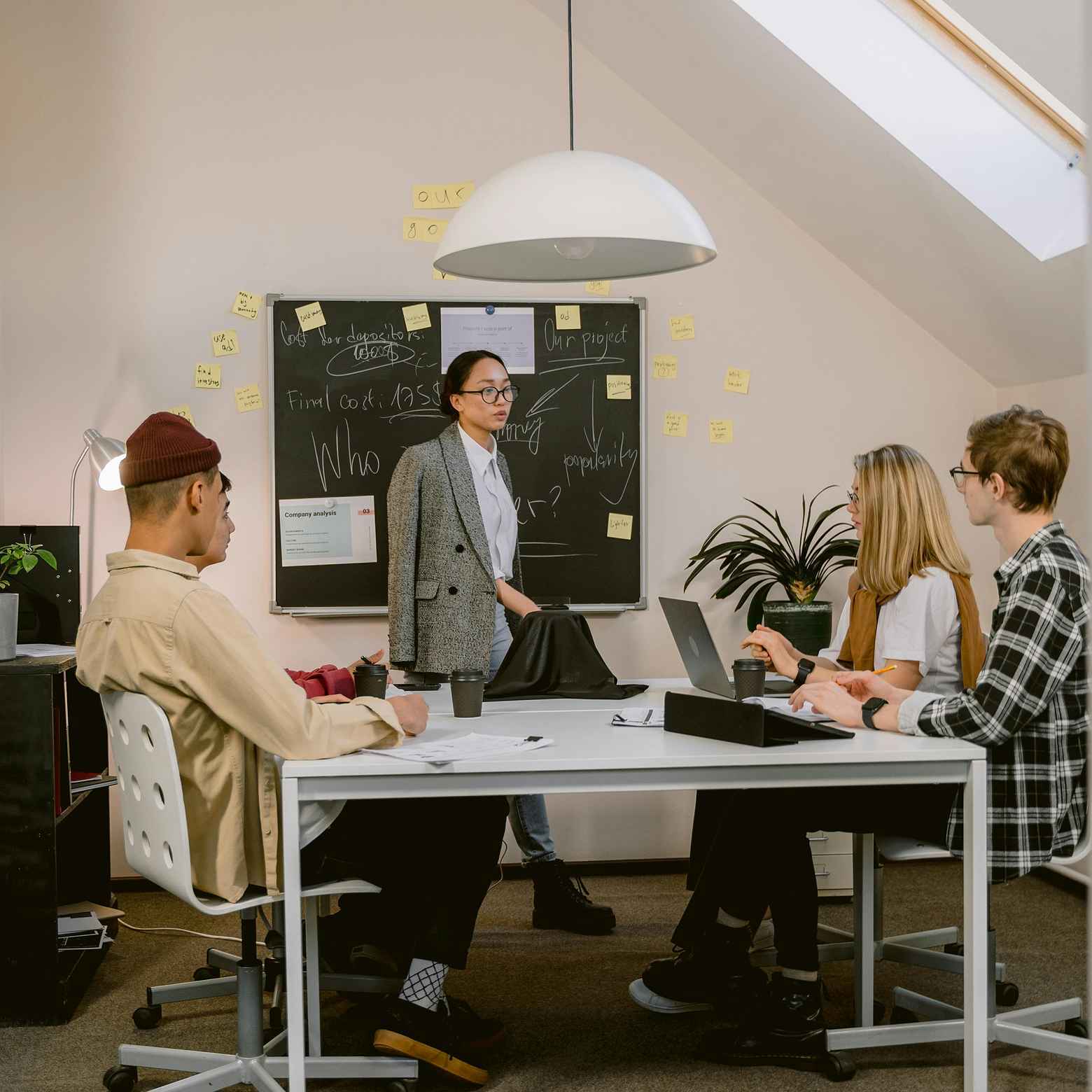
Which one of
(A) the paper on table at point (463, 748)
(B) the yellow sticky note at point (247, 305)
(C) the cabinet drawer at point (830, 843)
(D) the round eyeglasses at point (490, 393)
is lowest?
(C) the cabinet drawer at point (830, 843)

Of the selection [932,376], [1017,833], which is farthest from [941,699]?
[932,376]

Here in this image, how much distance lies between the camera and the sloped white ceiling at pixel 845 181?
11.8 feet

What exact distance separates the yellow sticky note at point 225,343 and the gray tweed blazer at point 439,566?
0.82 metres

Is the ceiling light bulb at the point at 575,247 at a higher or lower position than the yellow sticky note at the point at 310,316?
lower

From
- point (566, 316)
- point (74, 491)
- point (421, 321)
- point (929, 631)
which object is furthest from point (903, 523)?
point (74, 491)

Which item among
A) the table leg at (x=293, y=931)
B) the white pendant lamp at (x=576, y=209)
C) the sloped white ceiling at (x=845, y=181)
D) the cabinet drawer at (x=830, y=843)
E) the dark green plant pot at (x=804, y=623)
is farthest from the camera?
the dark green plant pot at (x=804, y=623)

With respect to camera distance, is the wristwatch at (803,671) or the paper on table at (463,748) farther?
the wristwatch at (803,671)

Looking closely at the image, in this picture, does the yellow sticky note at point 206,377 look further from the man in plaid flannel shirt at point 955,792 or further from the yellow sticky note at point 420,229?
the man in plaid flannel shirt at point 955,792

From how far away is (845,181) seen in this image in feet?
12.8

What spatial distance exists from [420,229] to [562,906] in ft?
7.40

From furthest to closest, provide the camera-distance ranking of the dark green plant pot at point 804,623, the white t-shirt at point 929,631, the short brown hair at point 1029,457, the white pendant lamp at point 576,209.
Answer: the dark green plant pot at point 804,623 → the white t-shirt at point 929,631 → the short brown hair at point 1029,457 → the white pendant lamp at point 576,209

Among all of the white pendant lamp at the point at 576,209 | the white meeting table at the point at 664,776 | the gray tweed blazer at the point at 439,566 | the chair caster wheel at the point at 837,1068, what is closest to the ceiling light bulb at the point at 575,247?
the white pendant lamp at the point at 576,209

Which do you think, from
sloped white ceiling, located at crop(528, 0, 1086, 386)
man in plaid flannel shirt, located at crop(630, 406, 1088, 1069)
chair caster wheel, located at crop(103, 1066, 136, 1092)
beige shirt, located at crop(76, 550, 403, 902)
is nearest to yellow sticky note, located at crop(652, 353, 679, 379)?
sloped white ceiling, located at crop(528, 0, 1086, 386)

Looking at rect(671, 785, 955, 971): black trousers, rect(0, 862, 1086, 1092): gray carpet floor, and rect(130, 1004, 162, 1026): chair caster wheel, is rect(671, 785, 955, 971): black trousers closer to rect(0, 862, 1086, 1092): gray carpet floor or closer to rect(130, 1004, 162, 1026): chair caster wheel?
rect(0, 862, 1086, 1092): gray carpet floor
